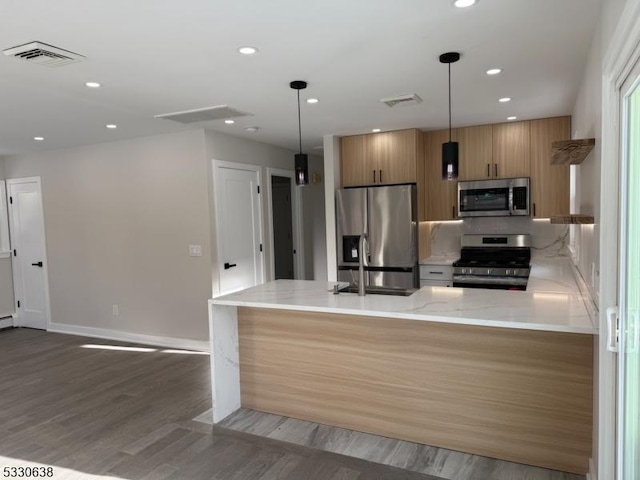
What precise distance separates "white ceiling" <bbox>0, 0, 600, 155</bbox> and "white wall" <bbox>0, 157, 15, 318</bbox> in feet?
9.49

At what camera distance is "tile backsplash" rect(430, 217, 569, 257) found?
502cm

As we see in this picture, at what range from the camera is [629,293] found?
66.4 inches

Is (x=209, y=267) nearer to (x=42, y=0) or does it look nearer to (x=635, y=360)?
(x=42, y=0)

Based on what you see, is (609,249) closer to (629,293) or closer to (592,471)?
(629,293)

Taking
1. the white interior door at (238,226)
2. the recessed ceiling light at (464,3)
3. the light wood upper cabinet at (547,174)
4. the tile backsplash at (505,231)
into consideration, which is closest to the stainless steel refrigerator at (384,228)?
the tile backsplash at (505,231)

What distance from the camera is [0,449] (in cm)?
290

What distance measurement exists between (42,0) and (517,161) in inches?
175

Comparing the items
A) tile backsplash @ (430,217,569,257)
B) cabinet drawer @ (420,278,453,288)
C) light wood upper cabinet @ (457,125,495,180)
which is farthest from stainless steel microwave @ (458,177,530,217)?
cabinet drawer @ (420,278,453,288)

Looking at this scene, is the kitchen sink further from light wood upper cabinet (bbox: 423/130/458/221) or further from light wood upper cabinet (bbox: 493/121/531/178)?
light wood upper cabinet (bbox: 493/121/531/178)

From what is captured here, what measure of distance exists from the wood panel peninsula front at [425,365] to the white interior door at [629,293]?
1.45 ft

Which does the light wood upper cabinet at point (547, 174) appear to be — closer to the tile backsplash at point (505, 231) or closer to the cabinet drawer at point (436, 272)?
the tile backsplash at point (505, 231)

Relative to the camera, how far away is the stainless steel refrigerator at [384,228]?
4.93 m

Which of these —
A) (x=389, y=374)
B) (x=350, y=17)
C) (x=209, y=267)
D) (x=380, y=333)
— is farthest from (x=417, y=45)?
(x=209, y=267)

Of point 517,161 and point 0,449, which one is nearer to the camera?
point 0,449
